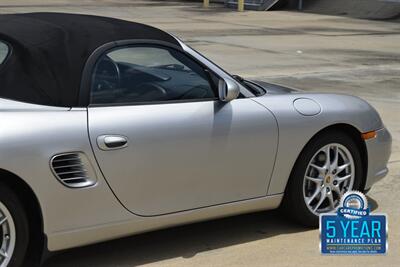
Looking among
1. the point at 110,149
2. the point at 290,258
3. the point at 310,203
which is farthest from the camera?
the point at 310,203

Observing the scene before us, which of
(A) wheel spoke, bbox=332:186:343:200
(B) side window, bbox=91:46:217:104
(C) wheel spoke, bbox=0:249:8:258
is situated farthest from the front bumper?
(C) wheel spoke, bbox=0:249:8:258

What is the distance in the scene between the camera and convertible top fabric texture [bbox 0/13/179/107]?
3.61 meters

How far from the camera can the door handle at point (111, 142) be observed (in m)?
3.56

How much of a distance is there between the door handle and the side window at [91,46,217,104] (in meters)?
0.23

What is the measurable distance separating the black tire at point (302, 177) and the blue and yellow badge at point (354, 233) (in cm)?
25

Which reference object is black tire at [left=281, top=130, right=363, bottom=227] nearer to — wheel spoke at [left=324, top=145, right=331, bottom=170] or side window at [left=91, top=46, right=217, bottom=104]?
wheel spoke at [left=324, top=145, right=331, bottom=170]

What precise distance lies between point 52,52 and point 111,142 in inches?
24.8

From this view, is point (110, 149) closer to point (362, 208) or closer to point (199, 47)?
point (362, 208)

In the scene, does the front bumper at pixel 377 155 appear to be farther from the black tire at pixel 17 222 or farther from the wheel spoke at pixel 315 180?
the black tire at pixel 17 222

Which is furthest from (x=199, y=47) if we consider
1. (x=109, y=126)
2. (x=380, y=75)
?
(x=109, y=126)

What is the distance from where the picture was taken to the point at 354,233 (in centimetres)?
410

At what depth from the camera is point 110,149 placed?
11.8ft

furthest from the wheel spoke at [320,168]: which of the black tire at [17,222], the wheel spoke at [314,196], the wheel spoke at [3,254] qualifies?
the wheel spoke at [3,254]

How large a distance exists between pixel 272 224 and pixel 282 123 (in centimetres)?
84
